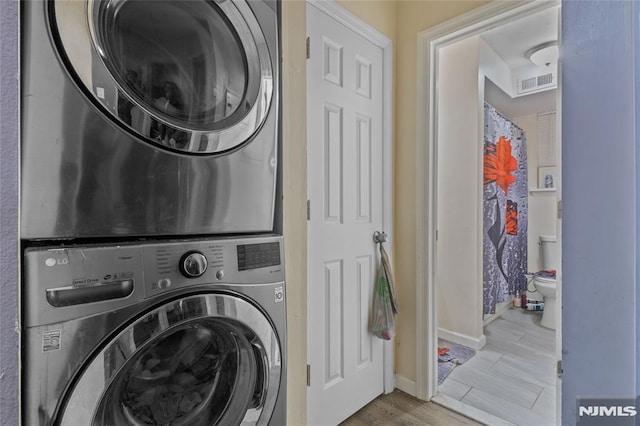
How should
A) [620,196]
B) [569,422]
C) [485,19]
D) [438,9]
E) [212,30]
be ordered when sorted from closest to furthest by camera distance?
[212,30] → [620,196] → [569,422] → [485,19] → [438,9]

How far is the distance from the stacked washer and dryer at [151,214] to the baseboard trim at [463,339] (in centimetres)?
215

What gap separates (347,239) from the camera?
1702mm

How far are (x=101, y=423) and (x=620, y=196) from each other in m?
1.72

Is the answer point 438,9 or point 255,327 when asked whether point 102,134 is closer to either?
point 255,327

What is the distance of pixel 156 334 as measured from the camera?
29.4 inches

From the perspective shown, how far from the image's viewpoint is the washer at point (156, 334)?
635 millimetres

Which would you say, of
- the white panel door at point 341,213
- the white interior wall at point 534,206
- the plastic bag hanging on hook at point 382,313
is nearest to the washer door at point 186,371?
the white panel door at point 341,213

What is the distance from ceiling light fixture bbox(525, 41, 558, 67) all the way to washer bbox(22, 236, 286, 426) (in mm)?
3187

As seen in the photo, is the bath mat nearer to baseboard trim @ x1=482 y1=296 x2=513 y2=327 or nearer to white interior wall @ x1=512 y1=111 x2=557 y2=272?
baseboard trim @ x1=482 y1=296 x2=513 y2=327

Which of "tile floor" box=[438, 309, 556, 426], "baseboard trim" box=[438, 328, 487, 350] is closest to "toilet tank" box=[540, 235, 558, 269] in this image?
"tile floor" box=[438, 309, 556, 426]

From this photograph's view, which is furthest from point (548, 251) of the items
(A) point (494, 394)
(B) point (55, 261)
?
(B) point (55, 261)

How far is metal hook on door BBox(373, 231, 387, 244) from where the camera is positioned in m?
1.88

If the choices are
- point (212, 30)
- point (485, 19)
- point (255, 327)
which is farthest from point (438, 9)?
point (255, 327)

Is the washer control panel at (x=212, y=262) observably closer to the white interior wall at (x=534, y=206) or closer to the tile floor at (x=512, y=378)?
the tile floor at (x=512, y=378)
